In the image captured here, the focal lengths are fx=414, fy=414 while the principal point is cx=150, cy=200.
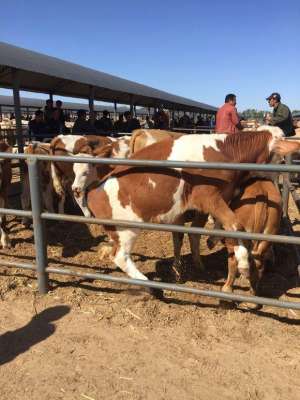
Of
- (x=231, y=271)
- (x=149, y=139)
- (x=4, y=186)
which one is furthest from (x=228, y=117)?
(x=231, y=271)

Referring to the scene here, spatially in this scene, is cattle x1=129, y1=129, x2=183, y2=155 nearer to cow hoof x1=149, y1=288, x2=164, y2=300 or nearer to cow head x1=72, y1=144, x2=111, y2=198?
cow head x1=72, y1=144, x2=111, y2=198

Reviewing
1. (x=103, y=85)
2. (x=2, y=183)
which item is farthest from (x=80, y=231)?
(x=103, y=85)

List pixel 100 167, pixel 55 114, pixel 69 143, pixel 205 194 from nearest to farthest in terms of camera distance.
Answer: pixel 205 194 < pixel 100 167 < pixel 69 143 < pixel 55 114

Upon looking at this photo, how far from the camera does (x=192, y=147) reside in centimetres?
370

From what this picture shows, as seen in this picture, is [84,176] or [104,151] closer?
[84,176]

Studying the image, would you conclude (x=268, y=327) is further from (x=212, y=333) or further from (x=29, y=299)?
(x=29, y=299)

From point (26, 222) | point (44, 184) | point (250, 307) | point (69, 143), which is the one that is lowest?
point (250, 307)

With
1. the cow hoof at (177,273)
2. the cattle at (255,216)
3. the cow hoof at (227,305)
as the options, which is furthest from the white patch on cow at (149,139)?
the cow hoof at (227,305)

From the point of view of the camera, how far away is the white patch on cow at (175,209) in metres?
3.56

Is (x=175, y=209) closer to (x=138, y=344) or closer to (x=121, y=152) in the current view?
(x=138, y=344)

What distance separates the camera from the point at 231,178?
3.56m

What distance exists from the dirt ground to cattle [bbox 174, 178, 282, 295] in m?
0.31

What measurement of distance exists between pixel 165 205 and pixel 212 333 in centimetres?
115

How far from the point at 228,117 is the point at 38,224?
16.5 feet
